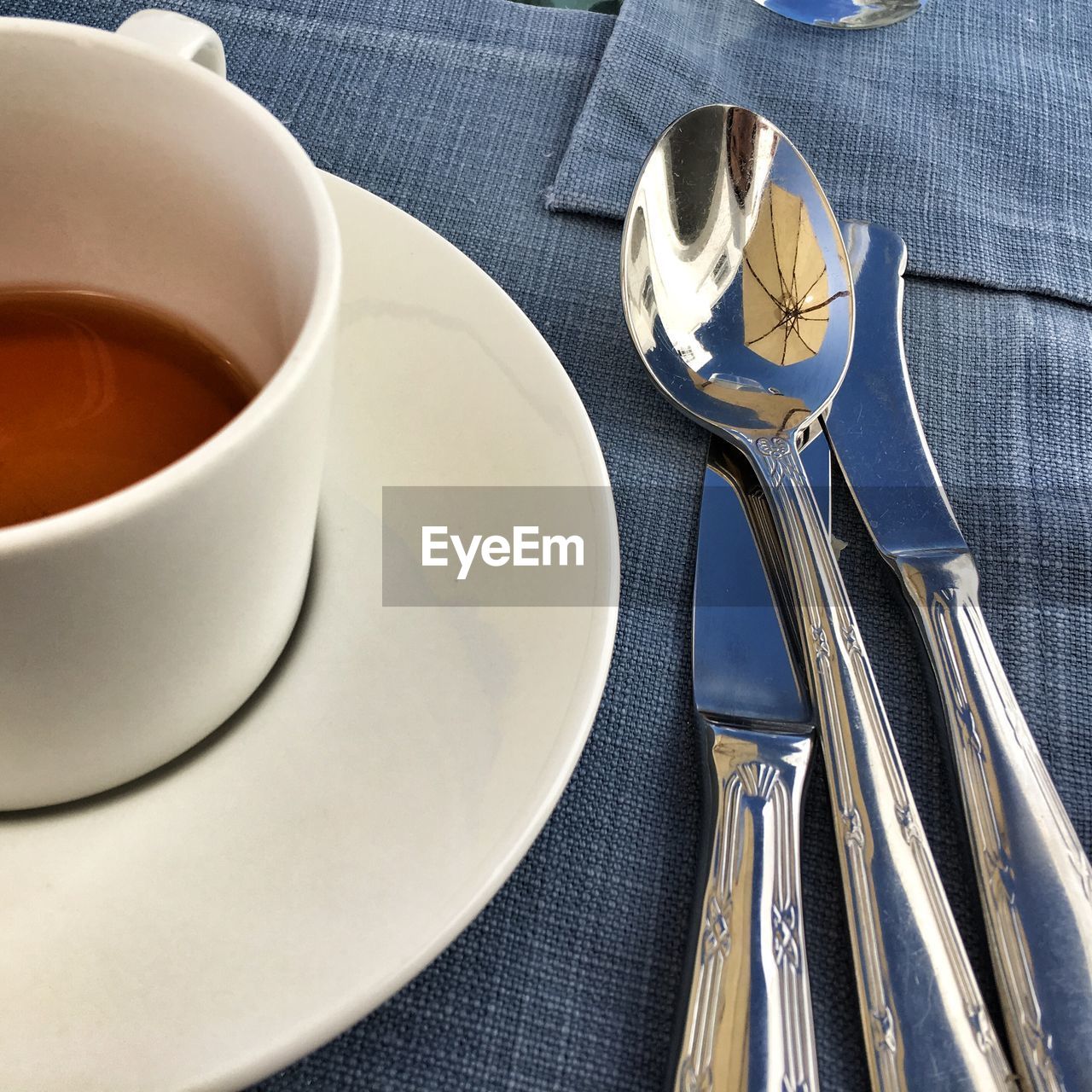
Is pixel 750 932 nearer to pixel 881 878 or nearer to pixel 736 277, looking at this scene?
pixel 881 878

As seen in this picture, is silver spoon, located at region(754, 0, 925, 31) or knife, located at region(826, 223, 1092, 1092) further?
silver spoon, located at region(754, 0, 925, 31)

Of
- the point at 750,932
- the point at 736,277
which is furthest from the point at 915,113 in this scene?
the point at 750,932

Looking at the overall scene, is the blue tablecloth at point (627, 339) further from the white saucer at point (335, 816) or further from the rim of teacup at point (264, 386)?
the rim of teacup at point (264, 386)

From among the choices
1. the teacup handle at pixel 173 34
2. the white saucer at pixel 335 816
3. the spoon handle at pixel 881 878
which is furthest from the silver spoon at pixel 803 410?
the teacup handle at pixel 173 34

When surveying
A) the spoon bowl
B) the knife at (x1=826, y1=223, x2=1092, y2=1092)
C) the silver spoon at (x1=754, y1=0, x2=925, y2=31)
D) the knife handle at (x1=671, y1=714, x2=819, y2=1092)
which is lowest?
the knife handle at (x1=671, y1=714, x2=819, y2=1092)

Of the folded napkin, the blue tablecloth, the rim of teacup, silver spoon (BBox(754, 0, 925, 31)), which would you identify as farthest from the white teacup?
silver spoon (BBox(754, 0, 925, 31))

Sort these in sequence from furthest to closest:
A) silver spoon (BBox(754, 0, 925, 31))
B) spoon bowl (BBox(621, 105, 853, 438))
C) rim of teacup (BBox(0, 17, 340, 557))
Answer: silver spoon (BBox(754, 0, 925, 31))
spoon bowl (BBox(621, 105, 853, 438))
rim of teacup (BBox(0, 17, 340, 557))

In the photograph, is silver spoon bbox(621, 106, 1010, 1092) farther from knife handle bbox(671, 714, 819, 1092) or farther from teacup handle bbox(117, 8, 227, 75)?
teacup handle bbox(117, 8, 227, 75)

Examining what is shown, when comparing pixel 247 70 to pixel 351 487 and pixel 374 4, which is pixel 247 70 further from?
pixel 351 487
